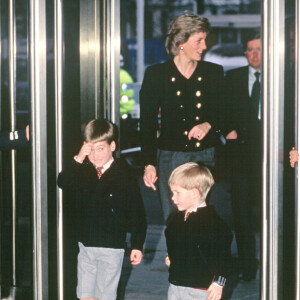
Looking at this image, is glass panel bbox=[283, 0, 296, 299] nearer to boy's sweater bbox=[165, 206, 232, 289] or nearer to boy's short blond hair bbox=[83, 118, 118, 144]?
boy's sweater bbox=[165, 206, 232, 289]

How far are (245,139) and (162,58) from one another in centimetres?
1772

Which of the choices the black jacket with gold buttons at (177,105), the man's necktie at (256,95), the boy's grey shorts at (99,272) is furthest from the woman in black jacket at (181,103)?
the man's necktie at (256,95)

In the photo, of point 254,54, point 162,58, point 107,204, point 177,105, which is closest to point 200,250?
point 107,204

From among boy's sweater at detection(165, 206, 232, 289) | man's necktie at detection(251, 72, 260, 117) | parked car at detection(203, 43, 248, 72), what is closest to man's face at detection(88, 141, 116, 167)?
boy's sweater at detection(165, 206, 232, 289)

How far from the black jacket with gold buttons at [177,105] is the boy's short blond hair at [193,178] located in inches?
19.2

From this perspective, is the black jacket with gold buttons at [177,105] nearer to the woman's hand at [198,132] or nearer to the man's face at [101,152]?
the woman's hand at [198,132]

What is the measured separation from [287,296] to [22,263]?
103 inches

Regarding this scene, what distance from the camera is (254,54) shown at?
183 inches

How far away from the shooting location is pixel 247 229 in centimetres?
471

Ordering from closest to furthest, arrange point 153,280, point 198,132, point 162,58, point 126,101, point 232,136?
point 198,132, point 232,136, point 153,280, point 126,101, point 162,58

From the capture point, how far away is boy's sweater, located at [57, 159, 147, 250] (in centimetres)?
347

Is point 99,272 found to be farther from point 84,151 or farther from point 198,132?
point 198,132

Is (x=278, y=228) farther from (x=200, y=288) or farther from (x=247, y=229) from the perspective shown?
(x=247, y=229)

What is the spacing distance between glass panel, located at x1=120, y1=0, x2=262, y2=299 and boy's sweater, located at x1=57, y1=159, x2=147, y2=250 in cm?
61
